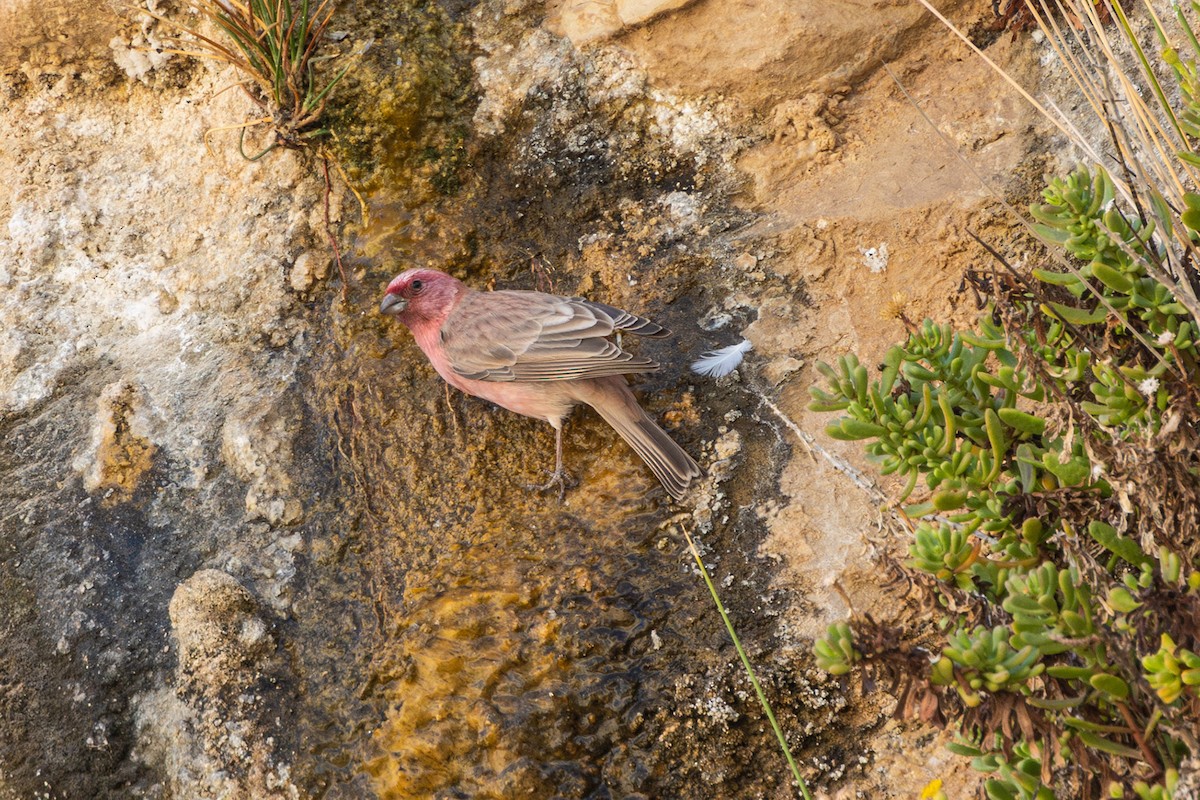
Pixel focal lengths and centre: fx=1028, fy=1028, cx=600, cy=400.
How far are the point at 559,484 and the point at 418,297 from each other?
109 centimetres

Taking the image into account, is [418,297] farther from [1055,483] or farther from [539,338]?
[1055,483]

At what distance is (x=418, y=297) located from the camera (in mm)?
4645

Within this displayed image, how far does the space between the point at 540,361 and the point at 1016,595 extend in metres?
2.67

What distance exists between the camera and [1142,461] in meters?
2.34

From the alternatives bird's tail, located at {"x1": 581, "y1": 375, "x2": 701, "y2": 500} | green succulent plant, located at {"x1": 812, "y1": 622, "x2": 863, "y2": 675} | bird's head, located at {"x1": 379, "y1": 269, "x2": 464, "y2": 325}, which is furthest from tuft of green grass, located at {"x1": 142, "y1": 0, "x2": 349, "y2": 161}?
green succulent plant, located at {"x1": 812, "y1": 622, "x2": 863, "y2": 675}

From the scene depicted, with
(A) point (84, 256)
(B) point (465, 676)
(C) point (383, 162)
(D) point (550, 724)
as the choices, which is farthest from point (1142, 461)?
(A) point (84, 256)

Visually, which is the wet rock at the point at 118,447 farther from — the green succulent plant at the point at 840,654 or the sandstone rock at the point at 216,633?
the green succulent plant at the point at 840,654

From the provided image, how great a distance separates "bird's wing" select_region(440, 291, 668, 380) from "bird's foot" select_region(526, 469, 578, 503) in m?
0.43

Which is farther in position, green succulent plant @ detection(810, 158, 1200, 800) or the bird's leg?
the bird's leg

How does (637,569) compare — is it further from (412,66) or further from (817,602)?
(412,66)

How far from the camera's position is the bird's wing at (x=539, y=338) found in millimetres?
4414

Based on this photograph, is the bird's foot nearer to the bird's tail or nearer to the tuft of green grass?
the bird's tail

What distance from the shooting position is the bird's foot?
4297 mm

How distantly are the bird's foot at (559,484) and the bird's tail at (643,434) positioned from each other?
11.6 inches
